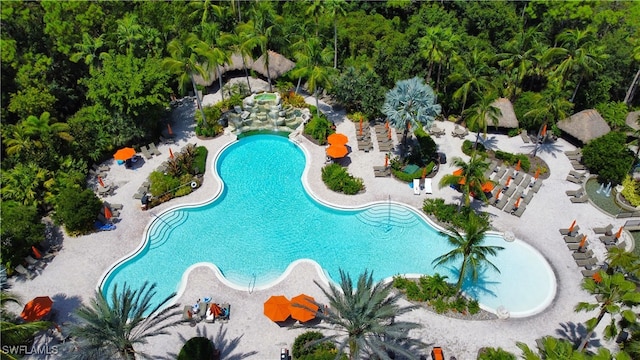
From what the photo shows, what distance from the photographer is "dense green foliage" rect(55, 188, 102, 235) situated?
110 feet

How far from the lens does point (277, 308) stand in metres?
27.8

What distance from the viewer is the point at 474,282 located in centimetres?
3075

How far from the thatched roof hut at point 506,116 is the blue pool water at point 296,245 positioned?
14.1 meters

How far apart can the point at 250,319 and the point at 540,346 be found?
18.8m

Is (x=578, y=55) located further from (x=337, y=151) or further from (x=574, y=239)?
(x=337, y=151)

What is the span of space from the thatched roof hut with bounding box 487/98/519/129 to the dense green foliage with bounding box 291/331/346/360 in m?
28.4

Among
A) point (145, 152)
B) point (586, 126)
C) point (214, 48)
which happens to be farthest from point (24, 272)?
point (586, 126)

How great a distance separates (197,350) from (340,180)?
18.3 meters

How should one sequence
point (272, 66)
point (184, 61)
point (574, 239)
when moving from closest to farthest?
1. point (574, 239)
2. point (184, 61)
3. point (272, 66)

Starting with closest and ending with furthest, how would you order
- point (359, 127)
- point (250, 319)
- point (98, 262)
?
point (250, 319) → point (98, 262) → point (359, 127)

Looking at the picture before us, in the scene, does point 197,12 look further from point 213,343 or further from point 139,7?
point 213,343

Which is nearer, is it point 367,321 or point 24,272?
point 367,321

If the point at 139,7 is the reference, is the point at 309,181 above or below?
below

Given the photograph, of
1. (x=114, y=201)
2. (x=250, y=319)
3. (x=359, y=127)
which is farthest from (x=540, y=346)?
(x=114, y=201)
